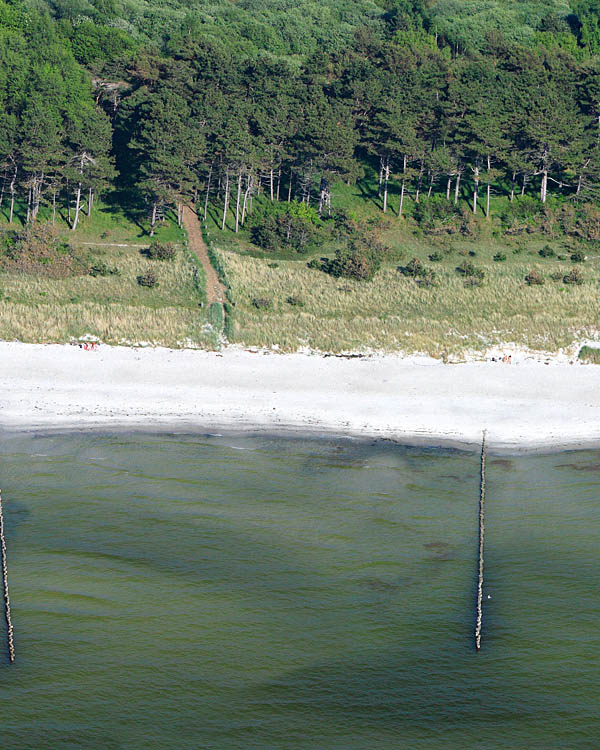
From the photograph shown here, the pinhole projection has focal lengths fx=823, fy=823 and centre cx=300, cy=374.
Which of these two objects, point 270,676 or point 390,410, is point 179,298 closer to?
point 390,410

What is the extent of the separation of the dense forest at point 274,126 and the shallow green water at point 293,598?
42.9 m

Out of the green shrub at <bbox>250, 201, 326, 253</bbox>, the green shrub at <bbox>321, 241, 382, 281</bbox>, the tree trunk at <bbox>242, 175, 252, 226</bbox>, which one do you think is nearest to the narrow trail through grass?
the tree trunk at <bbox>242, 175, 252, 226</bbox>

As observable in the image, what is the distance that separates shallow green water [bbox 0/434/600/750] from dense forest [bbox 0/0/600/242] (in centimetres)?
4287

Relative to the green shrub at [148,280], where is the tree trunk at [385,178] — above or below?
above

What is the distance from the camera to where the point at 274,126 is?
82.0 metres

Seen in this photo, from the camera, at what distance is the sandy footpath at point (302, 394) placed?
42.2 meters

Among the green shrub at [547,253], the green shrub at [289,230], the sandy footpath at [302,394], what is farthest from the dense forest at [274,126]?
the sandy footpath at [302,394]

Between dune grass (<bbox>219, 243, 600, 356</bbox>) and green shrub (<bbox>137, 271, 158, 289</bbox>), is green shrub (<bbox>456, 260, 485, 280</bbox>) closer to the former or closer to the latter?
dune grass (<bbox>219, 243, 600, 356</bbox>)

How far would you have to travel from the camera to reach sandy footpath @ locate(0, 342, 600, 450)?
42.2 meters

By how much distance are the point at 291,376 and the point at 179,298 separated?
55.2ft

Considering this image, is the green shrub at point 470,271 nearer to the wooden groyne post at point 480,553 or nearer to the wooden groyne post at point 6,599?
the wooden groyne post at point 480,553

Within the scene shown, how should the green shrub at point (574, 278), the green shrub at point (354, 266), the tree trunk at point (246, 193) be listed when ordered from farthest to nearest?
the tree trunk at point (246, 193) → the green shrub at point (574, 278) → the green shrub at point (354, 266)

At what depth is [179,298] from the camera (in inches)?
2414

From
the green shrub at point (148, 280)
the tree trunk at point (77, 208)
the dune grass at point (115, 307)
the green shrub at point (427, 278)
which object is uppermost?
the tree trunk at point (77, 208)
